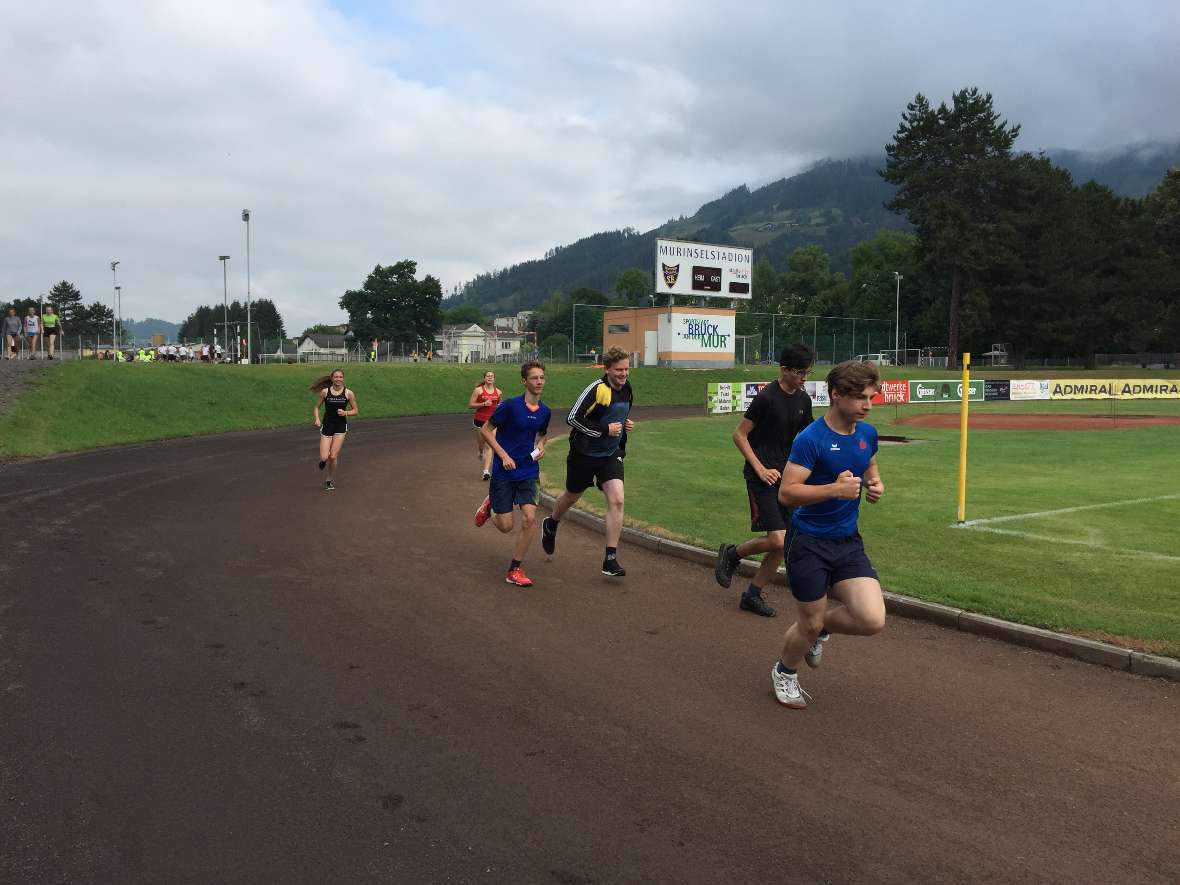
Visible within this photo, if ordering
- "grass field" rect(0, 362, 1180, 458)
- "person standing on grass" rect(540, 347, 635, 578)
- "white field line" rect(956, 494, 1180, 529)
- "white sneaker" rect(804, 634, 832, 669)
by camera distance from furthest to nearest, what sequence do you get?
"grass field" rect(0, 362, 1180, 458), "white field line" rect(956, 494, 1180, 529), "person standing on grass" rect(540, 347, 635, 578), "white sneaker" rect(804, 634, 832, 669)

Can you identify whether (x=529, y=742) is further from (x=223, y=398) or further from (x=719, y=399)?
(x=223, y=398)

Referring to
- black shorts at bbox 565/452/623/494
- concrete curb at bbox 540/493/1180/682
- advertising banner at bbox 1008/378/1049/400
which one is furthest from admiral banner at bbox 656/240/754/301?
concrete curb at bbox 540/493/1180/682

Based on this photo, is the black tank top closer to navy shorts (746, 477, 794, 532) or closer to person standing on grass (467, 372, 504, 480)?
person standing on grass (467, 372, 504, 480)

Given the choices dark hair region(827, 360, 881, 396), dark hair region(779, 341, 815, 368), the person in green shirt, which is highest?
the person in green shirt

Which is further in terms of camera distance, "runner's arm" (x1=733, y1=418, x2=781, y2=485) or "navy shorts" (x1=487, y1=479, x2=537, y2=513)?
"navy shorts" (x1=487, y1=479, x2=537, y2=513)

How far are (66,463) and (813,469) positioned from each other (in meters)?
18.5

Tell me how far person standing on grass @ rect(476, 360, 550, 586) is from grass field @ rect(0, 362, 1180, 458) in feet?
54.3

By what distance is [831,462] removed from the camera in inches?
181

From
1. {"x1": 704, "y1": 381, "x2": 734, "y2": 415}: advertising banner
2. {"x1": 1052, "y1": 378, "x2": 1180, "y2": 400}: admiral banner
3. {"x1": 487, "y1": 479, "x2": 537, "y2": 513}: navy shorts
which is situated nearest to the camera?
{"x1": 487, "y1": 479, "x2": 537, "y2": 513}: navy shorts

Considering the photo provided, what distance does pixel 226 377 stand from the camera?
34.8 meters

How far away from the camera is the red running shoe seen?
765 centimetres

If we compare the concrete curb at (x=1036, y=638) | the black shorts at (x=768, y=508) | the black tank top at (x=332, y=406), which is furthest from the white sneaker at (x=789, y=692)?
the black tank top at (x=332, y=406)

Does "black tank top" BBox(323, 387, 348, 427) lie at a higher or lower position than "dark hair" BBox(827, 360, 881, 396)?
lower

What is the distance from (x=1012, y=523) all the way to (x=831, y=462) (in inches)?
265
